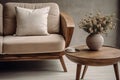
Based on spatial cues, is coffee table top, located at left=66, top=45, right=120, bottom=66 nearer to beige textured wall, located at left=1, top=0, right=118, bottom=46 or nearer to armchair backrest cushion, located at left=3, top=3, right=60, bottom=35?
armchair backrest cushion, located at left=3, top=3, right=60, bottom=35

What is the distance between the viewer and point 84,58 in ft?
7.79

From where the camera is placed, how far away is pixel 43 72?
123 inches

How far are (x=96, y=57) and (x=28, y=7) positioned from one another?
59.3 inches

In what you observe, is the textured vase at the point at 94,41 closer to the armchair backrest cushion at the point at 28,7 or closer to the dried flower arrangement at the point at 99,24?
the dried flower arrangement at the point at 99,24

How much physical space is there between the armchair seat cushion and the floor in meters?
0.31

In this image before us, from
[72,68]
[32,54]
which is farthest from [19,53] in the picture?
[72,68]

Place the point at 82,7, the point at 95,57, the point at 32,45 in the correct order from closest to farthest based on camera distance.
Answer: the point at 95,57
the point at 32,45
the point at 82,7

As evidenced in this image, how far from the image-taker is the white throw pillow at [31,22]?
3.23 m

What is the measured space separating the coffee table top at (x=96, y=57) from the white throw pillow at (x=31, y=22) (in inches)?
33.0

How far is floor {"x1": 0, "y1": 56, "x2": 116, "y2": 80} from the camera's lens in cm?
296

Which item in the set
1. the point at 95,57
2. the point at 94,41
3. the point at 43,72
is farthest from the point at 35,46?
the point at 95,57

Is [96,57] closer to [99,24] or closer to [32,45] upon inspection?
[99,24]

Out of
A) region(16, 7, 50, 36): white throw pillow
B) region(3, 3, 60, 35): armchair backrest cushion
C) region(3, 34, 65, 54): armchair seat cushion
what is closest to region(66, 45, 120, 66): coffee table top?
region(3, 34, 65, 54): armchair seat cushion

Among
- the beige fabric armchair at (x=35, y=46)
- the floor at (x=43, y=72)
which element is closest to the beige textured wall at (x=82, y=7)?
the beige fabric armchair at (x=35, y=46)
